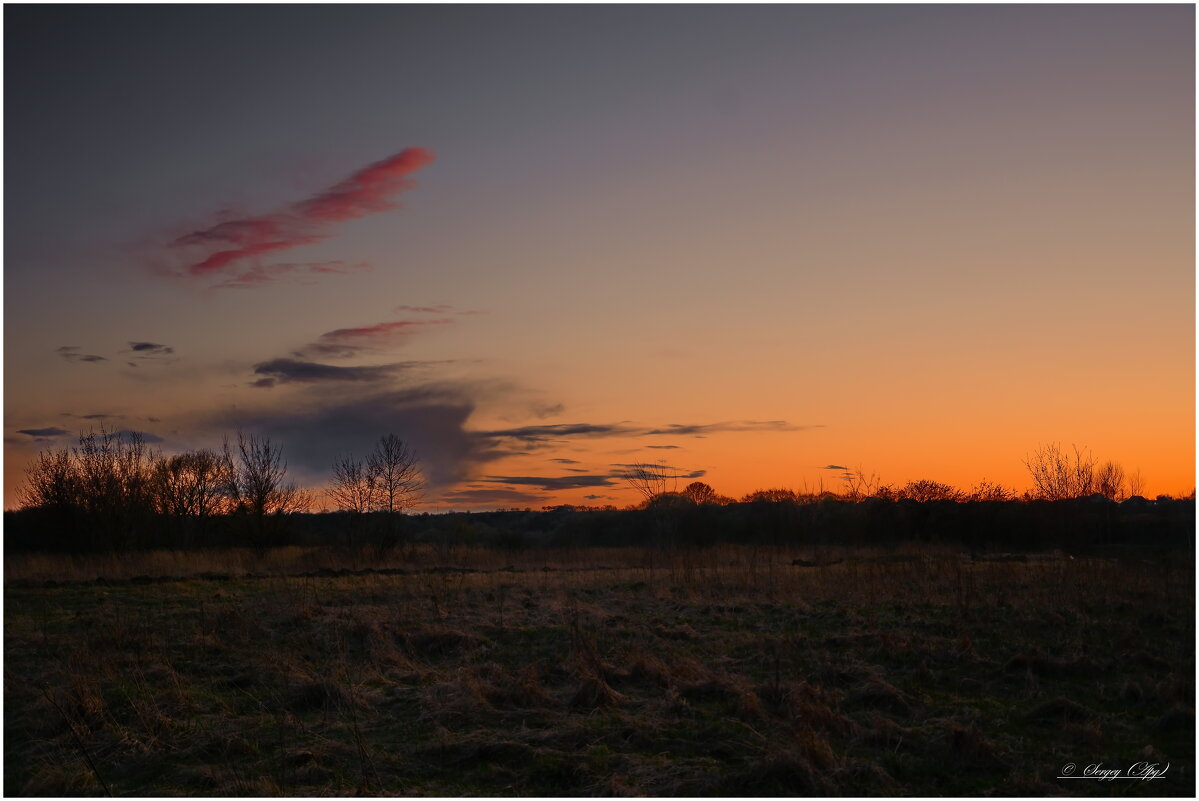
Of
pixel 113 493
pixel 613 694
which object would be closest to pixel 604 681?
pixel 613 694

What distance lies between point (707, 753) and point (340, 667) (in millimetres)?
5557

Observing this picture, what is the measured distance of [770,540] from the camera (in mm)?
49125

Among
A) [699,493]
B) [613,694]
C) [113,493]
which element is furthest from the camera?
[699,493]

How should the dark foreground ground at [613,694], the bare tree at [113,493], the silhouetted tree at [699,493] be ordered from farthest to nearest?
the silhouetted tree at [699,493] < the bare tree at [113,493] < the dark foreground ground at [613,694]

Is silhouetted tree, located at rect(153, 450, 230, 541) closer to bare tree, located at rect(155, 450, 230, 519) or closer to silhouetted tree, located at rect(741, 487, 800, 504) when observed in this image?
bare tree, located at rect(155, 450, 230, 519)

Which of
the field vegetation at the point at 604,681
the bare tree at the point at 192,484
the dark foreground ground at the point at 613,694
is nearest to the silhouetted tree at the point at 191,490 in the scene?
the bare tree at the point at 192,484

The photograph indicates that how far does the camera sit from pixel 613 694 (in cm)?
880

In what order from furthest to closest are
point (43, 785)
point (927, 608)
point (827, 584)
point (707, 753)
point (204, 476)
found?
point (204, 476) < point (827, 584) < point (927, 608) < point (707, 753) < point (43, 785)

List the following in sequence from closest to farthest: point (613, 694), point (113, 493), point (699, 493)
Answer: point (613, 694) → point (113, 493) → point (699, 493)

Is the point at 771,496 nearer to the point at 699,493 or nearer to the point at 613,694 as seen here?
the point at 699,493

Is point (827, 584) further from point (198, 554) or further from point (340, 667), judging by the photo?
point (198, 554)

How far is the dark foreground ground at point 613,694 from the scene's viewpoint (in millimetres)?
6777

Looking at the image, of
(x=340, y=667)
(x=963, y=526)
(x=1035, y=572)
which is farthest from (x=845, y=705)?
(x=963, y=526)

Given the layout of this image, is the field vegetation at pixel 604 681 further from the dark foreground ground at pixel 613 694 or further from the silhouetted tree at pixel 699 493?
the silhouetted tree at pixel 699 493
